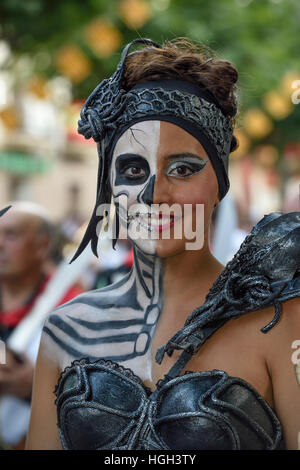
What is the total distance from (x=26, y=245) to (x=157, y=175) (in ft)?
7.58

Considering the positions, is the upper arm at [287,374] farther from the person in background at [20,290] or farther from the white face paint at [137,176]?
the person in background at [20,290]

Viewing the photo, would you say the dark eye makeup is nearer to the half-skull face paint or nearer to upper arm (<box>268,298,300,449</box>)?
the half-skull face paint

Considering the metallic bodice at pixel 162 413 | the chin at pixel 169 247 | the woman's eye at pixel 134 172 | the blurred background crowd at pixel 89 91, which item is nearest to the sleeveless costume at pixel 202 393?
the metallic bodice at pixel 162 413

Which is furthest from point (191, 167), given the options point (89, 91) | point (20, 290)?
point (89, 91)

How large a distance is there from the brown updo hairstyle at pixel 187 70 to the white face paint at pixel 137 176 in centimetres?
14

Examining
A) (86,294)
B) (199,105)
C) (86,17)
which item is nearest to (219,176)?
(199,105)

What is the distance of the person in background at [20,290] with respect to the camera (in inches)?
133

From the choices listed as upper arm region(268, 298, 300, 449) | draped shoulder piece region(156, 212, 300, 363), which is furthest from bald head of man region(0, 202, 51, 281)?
upper arm region(268, 298, 300, 449)

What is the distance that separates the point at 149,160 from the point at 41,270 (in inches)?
100

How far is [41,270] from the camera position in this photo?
423 centimetres

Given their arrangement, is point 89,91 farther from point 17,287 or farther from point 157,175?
point 157,175

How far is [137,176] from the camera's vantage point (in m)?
1.83

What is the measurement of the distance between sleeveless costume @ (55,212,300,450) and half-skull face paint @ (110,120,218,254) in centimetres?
21
